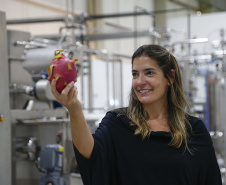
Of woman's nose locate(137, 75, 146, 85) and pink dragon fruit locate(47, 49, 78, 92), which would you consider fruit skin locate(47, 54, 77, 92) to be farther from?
woman's nose locate(137, 75, 146, 85)

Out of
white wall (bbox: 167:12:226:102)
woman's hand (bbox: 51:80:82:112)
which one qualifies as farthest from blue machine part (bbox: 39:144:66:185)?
white wall (bbox: 167:12:226:102)

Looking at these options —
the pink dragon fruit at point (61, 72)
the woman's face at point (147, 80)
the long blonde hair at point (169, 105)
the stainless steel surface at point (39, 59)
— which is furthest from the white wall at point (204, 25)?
the pink dragon fruit at point (61, 72)

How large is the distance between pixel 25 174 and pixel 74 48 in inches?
47.5

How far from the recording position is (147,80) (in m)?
1.58

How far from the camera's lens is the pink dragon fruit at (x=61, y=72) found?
1219mm

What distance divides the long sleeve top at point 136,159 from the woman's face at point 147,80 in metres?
0.12

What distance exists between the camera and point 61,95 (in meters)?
1.22

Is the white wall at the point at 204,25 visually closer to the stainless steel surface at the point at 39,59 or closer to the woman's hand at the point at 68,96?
the stainless steel surface at the point at 39,59

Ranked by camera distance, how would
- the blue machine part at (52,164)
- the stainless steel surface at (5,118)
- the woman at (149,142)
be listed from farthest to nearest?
the blue machine part at (52,164), the stainless steel surface at (5,118), the woman at (149,142)

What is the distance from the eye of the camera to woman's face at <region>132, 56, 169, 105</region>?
1.59 m

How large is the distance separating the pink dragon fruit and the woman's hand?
0.01 m

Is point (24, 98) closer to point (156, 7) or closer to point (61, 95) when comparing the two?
point (61, 95)

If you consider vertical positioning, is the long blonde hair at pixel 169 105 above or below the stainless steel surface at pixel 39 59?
below

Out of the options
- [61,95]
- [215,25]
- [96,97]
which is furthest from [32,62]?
[215,25]
